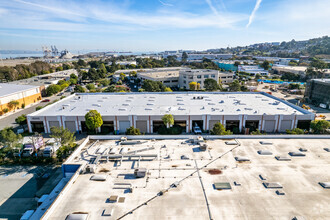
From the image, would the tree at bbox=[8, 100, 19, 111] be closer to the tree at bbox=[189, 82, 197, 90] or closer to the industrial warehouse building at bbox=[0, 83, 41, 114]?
the industrial warehouse building at bbox=[0, 83, 41, 114]

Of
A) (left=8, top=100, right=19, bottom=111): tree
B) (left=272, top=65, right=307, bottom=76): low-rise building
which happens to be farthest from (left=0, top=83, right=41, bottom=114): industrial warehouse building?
(left=272, top=65, right=307, bottom=76): low-rise building

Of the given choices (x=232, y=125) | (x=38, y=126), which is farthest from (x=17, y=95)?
(x=232, y=125)

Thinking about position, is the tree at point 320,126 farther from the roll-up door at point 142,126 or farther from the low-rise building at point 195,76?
the low-rise building at point 195,76

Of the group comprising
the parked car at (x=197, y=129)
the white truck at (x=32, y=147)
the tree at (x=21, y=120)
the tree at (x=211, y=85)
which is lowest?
the white truck at (x=32, y=147)

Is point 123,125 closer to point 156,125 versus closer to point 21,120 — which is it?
point 156,125

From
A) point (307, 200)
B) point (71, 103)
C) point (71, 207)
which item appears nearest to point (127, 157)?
point (71, 207)

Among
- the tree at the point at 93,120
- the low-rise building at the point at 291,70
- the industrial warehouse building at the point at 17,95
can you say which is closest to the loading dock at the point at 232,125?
the tree at the point at 93,120

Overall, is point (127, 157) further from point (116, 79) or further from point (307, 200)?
point (116, 79)
